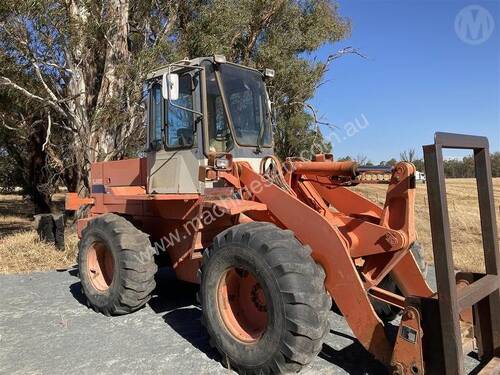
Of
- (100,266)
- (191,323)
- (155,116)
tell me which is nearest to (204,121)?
(155,116)

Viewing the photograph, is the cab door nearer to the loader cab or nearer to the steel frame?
the loader cab

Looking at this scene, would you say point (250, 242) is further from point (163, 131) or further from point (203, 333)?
point (163, 131)

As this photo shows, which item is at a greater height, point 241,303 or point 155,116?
point 155,116

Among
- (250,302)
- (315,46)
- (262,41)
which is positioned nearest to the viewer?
(250,302)

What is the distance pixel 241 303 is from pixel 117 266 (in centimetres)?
170

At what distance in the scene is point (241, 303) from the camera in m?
4.27

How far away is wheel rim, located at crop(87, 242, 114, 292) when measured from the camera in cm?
586

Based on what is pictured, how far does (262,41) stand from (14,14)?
33.4 ft

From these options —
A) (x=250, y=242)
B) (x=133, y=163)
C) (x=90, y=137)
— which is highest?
(x=90, y=137)

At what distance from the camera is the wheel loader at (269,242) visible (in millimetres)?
3446

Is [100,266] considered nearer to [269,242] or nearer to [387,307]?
[269,242]

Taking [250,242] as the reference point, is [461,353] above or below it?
below

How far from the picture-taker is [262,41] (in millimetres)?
18750

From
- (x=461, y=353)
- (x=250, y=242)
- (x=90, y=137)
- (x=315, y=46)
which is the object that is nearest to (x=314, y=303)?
(x=250, y=242)
